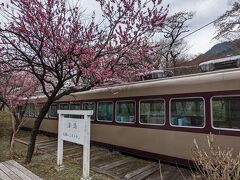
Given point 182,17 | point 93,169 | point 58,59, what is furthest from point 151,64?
point 182,17

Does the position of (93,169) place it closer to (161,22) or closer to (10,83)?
(161,22)

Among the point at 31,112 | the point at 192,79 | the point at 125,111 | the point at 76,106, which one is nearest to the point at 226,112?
the point at 192,79

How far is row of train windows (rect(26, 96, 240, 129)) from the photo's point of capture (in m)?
5.86

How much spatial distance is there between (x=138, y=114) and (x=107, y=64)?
1.78 meters

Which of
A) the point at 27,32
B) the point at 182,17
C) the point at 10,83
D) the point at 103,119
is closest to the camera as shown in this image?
the point at 27,32

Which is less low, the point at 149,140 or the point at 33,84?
the point at 33,84

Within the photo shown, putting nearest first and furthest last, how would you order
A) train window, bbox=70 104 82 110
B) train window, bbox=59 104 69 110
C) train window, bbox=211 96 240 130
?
train window, bbox=211 96 240 130
train window, bbox=70 104 82 110
train window, bbox=59 104 69 110

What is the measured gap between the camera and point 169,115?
7199mm

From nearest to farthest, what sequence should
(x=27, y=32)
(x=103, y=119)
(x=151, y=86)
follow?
(x=27, y=32) → (x=151, y=86) → (x=103, y=119)


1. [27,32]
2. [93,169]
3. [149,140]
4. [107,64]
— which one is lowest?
[93,169]

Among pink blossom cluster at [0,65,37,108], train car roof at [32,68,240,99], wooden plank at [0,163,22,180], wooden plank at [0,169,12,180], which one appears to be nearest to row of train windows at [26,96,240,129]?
train car roof at [32,68,240,99]

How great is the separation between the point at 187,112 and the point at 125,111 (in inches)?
99.7

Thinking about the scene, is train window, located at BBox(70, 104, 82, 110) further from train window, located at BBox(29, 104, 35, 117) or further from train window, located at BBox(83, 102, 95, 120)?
train window, located at BBox(29, 104, 35, 117)

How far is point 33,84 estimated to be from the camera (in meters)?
12.7
